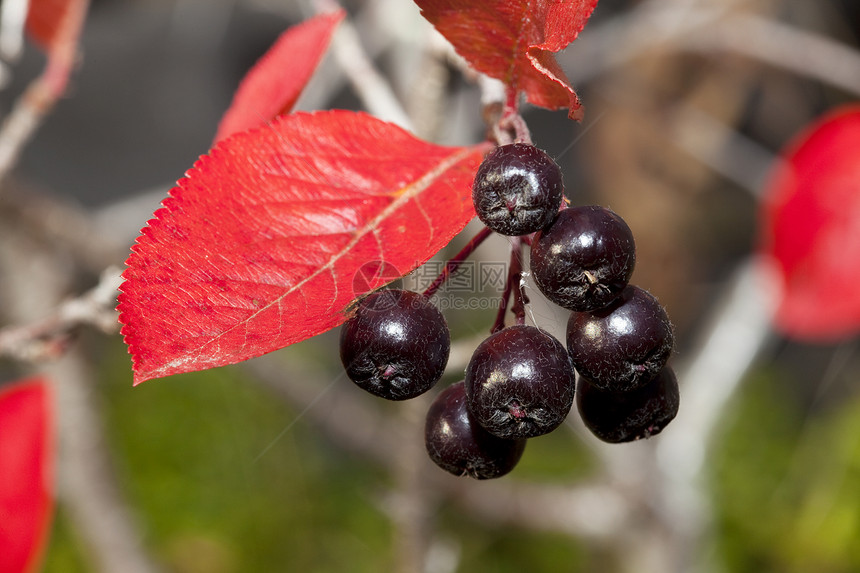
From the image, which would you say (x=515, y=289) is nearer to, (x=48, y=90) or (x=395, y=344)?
(x=395, y=344)

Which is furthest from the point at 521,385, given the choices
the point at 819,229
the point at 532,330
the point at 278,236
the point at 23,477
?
the point at 819,229

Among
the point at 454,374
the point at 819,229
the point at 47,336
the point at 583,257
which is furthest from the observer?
the point at 454,374

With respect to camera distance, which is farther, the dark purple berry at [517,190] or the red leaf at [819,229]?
the red leaf at [819,229]

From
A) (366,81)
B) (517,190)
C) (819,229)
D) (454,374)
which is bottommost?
(454,374)

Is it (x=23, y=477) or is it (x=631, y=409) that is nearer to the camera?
(x=631, y=409)

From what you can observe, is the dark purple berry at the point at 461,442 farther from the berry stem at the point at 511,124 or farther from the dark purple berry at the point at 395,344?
the berry stem at the point at 511,124

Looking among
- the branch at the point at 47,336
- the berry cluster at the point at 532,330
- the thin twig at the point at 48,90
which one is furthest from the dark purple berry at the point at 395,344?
the thin twig at the point at 48,90
